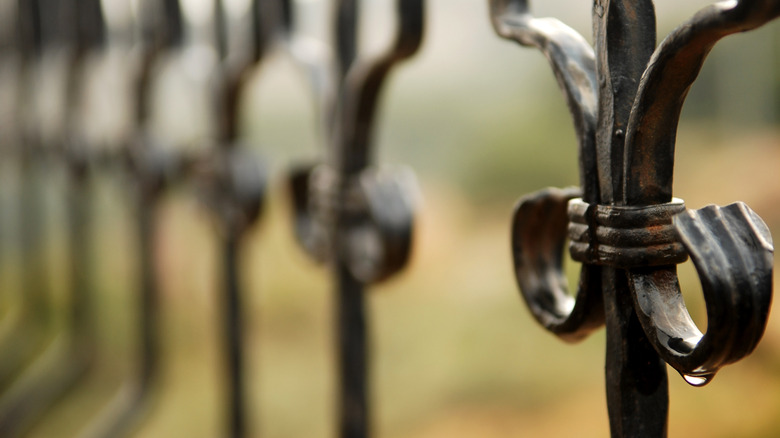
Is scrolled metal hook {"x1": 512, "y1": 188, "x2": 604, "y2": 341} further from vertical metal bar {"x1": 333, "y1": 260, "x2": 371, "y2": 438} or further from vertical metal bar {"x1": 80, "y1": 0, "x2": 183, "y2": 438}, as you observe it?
vertical metal bar {"x1": 80, "y1": 0, "x2": 183, "y2": 438}

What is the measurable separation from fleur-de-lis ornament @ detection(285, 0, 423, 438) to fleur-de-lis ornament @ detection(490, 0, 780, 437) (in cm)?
13

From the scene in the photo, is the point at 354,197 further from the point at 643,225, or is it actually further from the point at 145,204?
the point at 145,204

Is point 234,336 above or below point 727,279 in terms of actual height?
below

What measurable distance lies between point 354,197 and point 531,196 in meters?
0.17

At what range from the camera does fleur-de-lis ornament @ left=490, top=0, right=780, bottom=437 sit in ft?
0.83

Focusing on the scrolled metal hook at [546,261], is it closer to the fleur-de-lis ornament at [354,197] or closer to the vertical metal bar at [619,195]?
the vertical metal bar at [619,195]

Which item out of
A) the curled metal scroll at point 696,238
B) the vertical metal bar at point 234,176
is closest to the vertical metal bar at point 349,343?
the vertical metal bar at point 234,176

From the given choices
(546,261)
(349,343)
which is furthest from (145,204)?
(546,261)

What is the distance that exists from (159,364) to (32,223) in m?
0.56

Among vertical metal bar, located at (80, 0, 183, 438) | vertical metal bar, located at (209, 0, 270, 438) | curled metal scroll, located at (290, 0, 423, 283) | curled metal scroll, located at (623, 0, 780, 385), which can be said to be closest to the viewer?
curled metal scroll, located at (623, 0, 780, 385)

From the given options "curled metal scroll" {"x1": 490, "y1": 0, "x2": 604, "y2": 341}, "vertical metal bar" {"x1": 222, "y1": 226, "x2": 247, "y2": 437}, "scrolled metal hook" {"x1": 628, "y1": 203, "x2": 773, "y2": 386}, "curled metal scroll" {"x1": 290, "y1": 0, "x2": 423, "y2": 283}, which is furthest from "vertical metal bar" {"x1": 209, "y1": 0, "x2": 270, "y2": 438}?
"scrolled metal hook" {"x1": 628, "y1": 203, "x2": 773, "y2": 386}

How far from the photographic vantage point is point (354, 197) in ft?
1.60

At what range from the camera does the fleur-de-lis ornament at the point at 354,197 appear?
46cm

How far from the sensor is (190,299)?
128 centimetres
